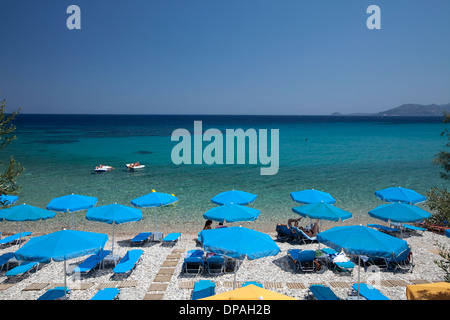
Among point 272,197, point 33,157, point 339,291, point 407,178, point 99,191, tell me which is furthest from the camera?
point 33,157

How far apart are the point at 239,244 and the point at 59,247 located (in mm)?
4343

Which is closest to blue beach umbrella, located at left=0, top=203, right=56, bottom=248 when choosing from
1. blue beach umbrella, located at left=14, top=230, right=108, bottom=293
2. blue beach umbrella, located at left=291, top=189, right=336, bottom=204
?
blue beach umbrella, located at left=14, top=230, right=108, bottom=293

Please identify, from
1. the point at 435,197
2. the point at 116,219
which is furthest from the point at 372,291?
the point at 116,219

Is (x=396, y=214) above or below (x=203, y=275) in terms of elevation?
above

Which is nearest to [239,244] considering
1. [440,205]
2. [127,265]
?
[127,265]

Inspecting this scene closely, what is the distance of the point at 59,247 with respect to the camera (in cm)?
648

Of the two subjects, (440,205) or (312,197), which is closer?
(440,205)

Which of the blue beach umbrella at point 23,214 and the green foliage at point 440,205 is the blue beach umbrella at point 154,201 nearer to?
the blue beach umbrella at point 23,214

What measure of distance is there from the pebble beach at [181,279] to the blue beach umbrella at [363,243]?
1701mm

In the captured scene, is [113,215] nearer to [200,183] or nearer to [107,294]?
[107,294]

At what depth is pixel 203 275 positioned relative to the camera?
343 inches
